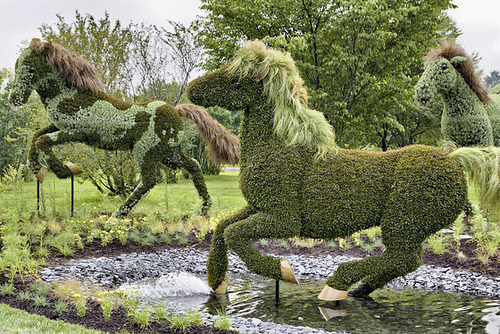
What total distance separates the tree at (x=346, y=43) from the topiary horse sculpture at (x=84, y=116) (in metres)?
6.90

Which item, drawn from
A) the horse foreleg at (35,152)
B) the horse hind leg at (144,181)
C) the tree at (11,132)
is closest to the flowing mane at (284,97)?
the horse hind leg at (144,181)

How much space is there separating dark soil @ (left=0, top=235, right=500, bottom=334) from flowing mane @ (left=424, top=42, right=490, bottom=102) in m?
2.78

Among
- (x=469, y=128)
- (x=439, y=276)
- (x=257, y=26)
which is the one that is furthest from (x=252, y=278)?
(x=257, y=26)

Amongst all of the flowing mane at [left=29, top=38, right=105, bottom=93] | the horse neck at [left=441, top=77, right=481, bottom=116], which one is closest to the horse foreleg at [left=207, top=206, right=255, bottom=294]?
the flowing mane at [left=29, top=38, right=105, bottom=93]

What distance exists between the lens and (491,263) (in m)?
5.98

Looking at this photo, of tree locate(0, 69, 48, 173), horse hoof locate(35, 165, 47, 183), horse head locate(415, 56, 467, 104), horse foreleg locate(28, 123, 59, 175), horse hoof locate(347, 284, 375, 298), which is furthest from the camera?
tree locate(0, 69, 48, 173)

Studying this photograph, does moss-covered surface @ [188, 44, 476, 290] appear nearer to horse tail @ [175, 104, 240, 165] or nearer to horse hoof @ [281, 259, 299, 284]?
horse hoof @ [281, 259, 299, 284]

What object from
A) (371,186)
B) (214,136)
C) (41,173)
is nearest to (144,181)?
(214,136)

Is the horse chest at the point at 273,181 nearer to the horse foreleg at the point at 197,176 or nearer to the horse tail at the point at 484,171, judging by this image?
the horse tail at the point at 484,171

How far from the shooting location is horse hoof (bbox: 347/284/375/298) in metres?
4.81

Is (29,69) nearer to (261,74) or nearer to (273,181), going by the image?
(261,74)

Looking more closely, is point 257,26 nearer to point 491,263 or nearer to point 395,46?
point 395,46

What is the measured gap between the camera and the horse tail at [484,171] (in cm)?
400

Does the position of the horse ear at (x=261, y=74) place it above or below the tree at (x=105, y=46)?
below
